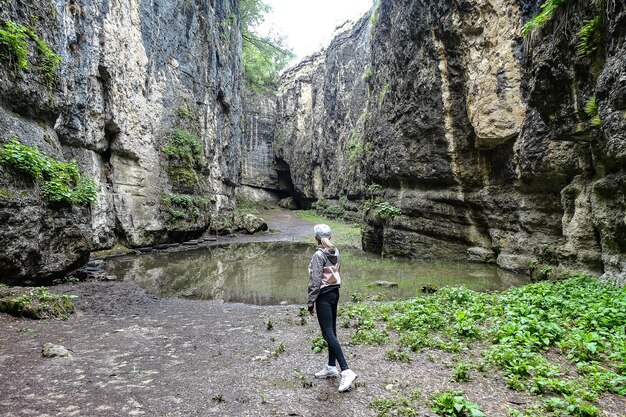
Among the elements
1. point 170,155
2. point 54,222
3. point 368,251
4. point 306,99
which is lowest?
→ point 368,251

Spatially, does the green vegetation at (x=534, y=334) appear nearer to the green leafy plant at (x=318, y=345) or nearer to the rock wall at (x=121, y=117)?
the green leafy plant at (x=318, y=345)

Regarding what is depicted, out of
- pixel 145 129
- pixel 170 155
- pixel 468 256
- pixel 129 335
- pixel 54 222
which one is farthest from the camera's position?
pixel 170 155

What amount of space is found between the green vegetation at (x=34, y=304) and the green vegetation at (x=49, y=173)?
9.73 ft

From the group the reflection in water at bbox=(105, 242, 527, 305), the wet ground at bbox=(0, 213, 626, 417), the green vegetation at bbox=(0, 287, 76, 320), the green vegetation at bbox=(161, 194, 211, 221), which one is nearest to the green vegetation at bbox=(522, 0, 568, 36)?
the reflection in water at bbox=(105, 242, 527, 305)

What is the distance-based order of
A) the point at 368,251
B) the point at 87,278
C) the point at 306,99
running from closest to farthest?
the point at 87,278
the point at 368,251
the point at 306,99

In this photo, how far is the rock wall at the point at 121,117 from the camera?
9016mm

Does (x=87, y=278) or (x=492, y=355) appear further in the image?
(x=87, y=278)

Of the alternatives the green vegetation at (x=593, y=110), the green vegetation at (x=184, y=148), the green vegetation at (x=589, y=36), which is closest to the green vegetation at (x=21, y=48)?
the green vegetation at (x=184, y=148)

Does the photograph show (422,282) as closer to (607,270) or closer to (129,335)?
(607,270)

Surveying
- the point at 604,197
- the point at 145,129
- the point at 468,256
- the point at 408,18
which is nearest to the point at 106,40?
the point at 145,129

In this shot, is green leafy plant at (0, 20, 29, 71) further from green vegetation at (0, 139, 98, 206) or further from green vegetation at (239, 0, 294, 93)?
green vegetation at (239, 0, 294, 93)

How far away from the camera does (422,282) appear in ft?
34.7

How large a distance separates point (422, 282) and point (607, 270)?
14.4 ft

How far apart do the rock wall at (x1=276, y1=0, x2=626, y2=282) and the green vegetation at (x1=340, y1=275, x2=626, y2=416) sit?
1.93 metres
